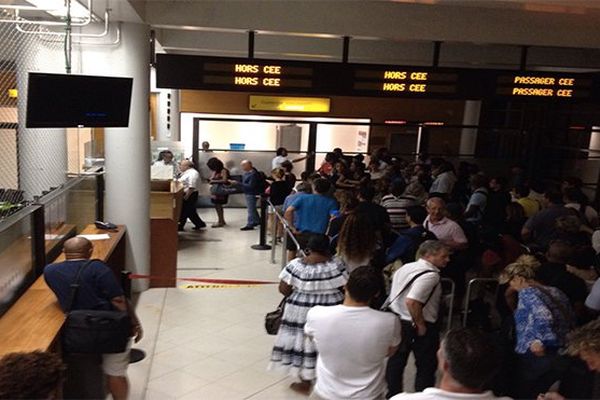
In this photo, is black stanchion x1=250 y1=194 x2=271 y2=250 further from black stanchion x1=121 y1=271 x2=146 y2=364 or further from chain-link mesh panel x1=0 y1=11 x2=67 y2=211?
black stanchion x1=121 y1=271 x2=146 y2=364

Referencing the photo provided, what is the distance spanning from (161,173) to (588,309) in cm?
643

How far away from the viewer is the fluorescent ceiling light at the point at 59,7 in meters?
5.31

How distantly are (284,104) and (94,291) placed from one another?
991 cm

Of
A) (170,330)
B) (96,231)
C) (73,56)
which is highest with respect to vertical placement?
(73,56)

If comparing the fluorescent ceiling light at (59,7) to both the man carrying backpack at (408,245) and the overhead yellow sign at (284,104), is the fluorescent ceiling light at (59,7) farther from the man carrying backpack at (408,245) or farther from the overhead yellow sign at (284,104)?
the overhead yellow sign at (284,104)

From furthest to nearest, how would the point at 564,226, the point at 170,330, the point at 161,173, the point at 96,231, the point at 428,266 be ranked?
the point at 161,173
the point at 96,231
the point at 170,330
the point at 564,226
the point at 428,266

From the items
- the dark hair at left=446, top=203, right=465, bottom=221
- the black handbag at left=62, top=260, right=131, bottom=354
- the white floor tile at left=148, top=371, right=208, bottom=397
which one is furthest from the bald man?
the dark hair at left=446, top=203, right=465, bottom=221

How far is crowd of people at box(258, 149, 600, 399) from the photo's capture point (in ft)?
→ 9.73

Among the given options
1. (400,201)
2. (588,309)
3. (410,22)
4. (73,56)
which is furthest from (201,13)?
(588,309)

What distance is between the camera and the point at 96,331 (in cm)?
372

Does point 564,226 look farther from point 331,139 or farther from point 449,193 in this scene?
point 331,139

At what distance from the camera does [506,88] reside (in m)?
7.29

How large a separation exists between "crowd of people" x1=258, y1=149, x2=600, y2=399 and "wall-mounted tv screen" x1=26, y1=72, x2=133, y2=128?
2.24m

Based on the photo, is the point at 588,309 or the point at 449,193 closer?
the point at 588,309
